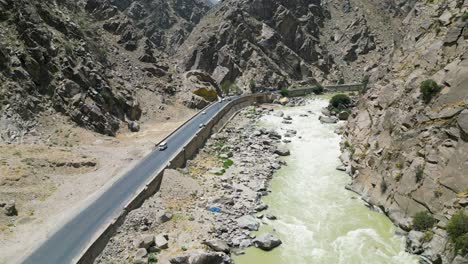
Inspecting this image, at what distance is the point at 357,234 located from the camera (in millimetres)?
24906

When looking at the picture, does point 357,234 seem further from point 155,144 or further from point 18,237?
point 155,144

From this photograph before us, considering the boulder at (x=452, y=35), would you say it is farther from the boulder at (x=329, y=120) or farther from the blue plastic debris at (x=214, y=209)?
the boulder at (x=329, y=120)

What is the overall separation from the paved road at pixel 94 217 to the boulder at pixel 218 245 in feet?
22.2

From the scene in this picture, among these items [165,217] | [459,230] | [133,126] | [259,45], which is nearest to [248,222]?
[165,217]

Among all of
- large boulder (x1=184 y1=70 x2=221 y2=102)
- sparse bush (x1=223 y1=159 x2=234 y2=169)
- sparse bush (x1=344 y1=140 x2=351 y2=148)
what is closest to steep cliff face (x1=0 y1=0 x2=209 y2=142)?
large boulder (x1=184 y1=70 x2=221 y2=102)

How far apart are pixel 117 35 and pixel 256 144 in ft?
155

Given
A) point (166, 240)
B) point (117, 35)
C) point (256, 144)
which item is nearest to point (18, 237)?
point (166, 240)

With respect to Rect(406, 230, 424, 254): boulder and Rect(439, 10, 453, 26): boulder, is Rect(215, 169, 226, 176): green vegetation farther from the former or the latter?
Rect(439, 10, 453, 26): boulder

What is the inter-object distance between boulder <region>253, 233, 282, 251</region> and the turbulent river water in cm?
34

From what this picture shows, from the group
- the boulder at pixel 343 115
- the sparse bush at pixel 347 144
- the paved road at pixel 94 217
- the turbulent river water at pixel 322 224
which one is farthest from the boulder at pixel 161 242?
the boulder at pixel 343 115

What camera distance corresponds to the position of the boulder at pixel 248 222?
25.3 meters

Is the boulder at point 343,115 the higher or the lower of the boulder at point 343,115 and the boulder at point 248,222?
the higher

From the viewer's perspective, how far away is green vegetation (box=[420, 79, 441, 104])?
2781cm

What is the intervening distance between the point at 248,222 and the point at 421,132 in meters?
14.8
